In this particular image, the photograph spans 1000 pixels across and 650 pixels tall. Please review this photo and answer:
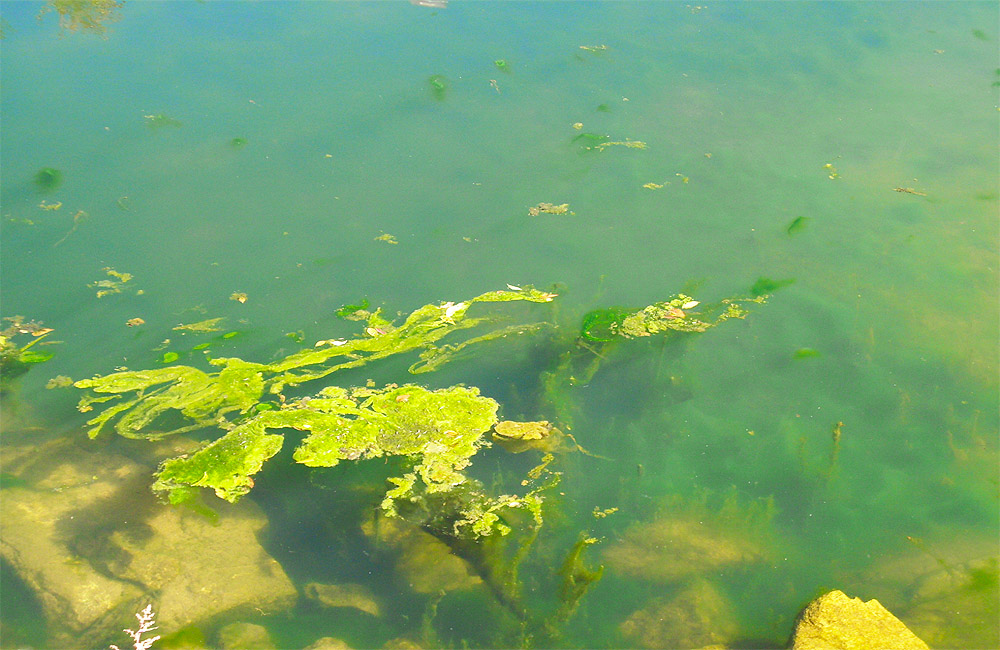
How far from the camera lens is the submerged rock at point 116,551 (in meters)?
2.55

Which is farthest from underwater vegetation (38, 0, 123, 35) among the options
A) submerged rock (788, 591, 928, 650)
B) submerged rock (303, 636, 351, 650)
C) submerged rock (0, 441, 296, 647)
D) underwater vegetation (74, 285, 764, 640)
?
submerged rock (788, 591, 928, 650)

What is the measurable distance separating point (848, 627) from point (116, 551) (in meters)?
2.56

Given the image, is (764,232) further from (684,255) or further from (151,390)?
(151,390)

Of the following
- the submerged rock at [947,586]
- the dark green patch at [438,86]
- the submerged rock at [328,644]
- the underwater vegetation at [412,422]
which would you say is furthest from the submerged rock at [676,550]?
the dark green patch at [438,86]

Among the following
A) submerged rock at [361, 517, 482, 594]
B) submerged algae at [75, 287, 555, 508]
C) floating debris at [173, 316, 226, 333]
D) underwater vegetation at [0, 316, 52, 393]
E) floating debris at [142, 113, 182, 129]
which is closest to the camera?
submerged rock at [361, 517, 482, 594]

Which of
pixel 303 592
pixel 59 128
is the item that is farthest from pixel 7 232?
pixel 303 592

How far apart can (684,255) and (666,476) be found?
140 cm

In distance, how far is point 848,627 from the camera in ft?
8.15

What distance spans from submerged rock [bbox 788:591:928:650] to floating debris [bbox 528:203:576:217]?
7.76 ft

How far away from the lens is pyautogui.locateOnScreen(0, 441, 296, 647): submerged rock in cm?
255

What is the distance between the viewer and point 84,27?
5230 millimetres

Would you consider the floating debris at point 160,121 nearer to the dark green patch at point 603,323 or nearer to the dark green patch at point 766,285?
the dark green patch at point 603,323

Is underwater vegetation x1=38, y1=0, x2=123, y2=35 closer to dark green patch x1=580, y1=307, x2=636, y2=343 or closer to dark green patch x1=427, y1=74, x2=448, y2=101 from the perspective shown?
dark green patch x1=427, y1=74, x2=448, y2=101

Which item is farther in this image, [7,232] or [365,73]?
[365,73]
